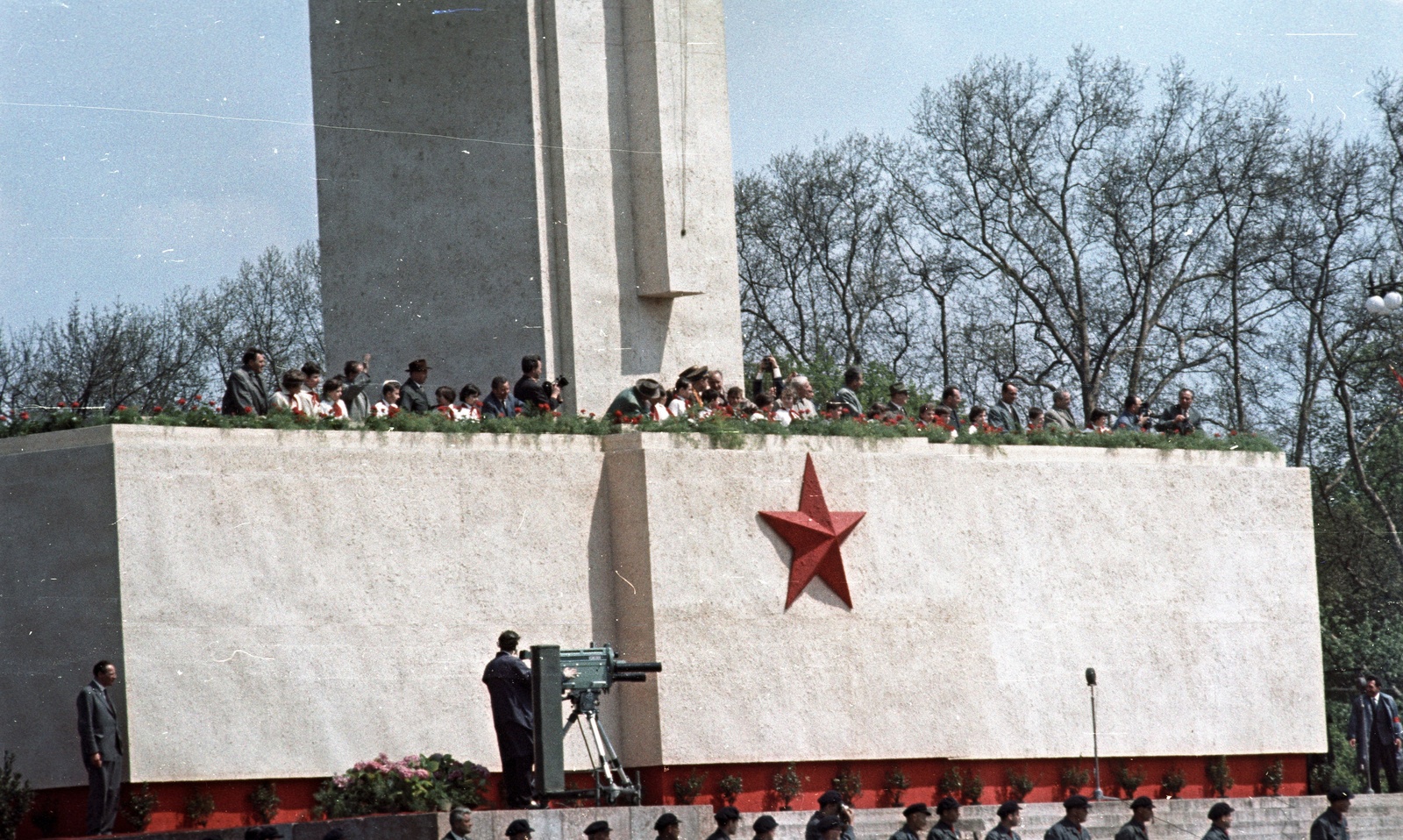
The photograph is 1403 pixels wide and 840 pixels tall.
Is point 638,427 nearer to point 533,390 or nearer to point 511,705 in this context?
point 533,390

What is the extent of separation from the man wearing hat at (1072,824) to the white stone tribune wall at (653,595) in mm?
4004

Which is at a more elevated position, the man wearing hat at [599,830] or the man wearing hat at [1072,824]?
the man wearing hat at [599,830]

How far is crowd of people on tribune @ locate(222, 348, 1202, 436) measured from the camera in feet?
59.3

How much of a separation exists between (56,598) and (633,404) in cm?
547

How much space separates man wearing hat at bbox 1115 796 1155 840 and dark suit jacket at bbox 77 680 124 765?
7.35 metres

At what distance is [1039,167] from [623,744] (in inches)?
879

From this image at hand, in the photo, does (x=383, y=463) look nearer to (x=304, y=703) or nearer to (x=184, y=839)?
(x=304, y=703)

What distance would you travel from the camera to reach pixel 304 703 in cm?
1722

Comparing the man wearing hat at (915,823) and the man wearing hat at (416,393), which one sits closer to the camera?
the man wearing hat at (915,823)

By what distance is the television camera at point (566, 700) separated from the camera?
14344mm

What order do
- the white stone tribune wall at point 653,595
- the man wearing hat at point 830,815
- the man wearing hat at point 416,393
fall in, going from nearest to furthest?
the man wearing hat at point 830,815
the white stone tribune wall at point 653,595
the man wearing hat at point 416,393

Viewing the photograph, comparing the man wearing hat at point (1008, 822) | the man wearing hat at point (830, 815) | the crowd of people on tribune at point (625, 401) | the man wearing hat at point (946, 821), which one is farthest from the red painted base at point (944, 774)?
the man wearing hat at point (1008, 822)

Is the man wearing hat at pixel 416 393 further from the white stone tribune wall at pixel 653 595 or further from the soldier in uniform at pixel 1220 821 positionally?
the soldier in uniform at pixel 1220 821

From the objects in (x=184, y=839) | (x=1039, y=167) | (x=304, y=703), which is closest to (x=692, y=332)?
(x=304, y=703)
